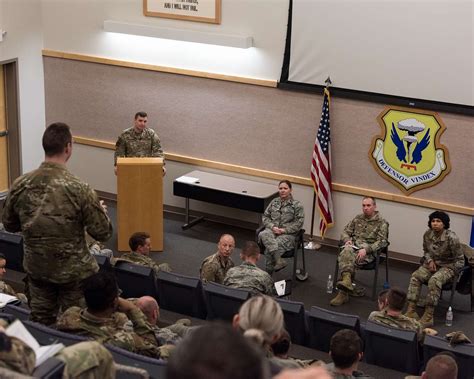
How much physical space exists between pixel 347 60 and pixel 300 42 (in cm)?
57

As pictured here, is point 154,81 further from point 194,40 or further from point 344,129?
point 344,129

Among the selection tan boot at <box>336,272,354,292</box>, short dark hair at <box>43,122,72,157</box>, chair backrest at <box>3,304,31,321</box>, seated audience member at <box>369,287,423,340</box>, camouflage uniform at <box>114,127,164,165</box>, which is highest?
short dark hair at <box>43,122,72,157</box>

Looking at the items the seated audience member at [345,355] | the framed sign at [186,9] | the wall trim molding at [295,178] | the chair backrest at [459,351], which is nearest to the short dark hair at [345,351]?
the seated audience member at [345,355]

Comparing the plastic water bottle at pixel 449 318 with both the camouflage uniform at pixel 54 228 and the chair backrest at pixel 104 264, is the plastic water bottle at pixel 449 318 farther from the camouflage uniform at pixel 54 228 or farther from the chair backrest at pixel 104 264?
the camouflage uniform at pixel 54 228

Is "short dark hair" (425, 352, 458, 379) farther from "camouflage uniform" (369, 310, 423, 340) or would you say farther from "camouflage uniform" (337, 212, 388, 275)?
"camouflage uniform" (337, 212, 388, 275)

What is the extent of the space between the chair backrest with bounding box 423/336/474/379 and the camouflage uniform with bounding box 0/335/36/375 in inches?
135

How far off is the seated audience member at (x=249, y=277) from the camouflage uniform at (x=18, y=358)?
3.75 metres

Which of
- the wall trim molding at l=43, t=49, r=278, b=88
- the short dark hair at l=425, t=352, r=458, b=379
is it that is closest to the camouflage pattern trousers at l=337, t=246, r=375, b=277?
the wall trim molding at l=43, t=49, r=278, b=88

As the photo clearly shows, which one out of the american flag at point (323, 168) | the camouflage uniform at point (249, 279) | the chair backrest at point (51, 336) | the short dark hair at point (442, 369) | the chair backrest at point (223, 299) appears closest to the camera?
the chair backrest at point (51, 336)

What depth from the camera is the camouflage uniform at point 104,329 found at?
438 cm

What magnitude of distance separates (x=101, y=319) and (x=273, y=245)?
3876mm

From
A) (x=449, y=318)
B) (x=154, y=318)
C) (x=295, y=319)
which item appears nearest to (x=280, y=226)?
(x=449, y=318)

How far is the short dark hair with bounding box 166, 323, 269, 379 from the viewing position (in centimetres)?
168

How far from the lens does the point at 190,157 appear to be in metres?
9.88
